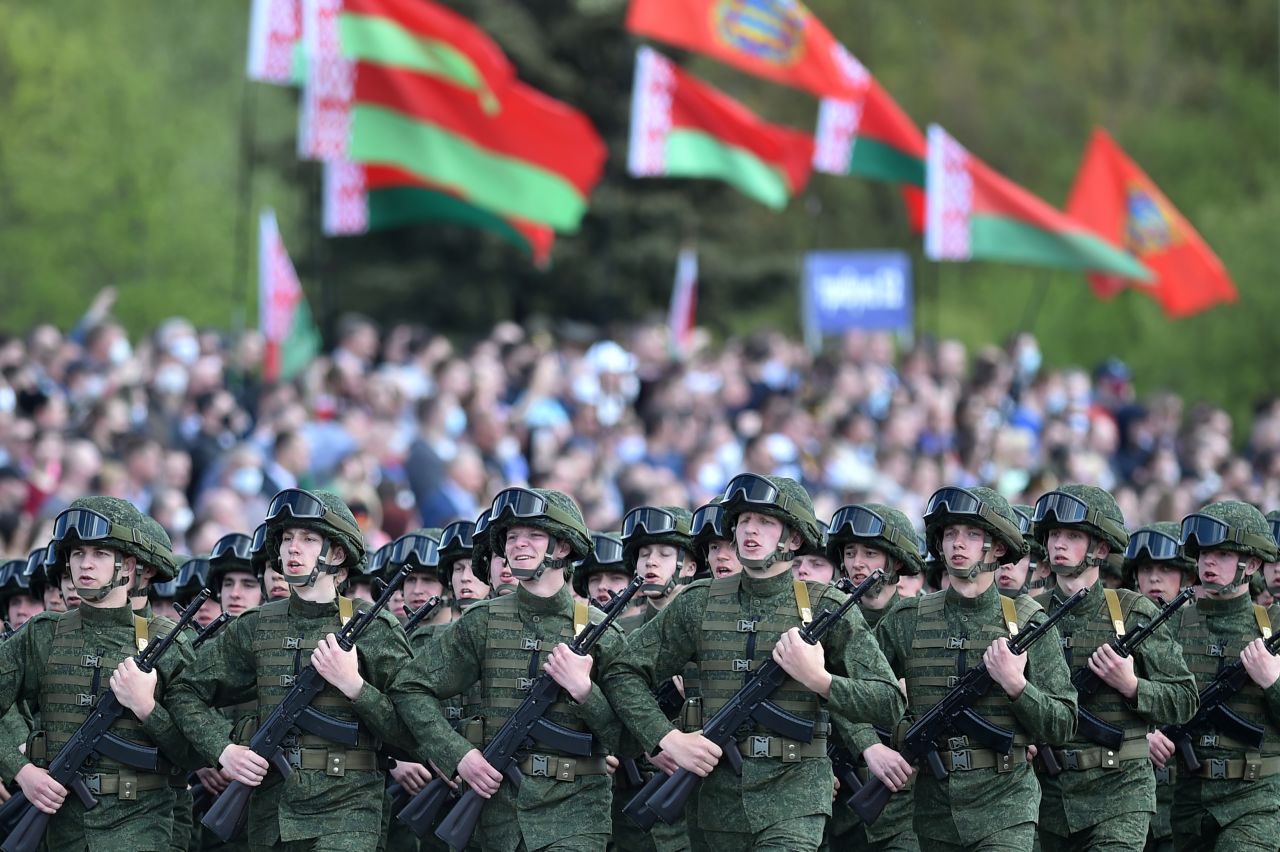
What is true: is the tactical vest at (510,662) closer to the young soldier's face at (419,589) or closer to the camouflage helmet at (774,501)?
the camouflage helmet at (774,501)

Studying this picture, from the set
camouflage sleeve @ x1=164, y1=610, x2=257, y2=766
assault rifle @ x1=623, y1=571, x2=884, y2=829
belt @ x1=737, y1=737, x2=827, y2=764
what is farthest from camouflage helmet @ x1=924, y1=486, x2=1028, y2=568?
camouflage sleeve @ x1=164, y1=610, x2=257, y2=766

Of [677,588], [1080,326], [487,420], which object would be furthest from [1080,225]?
[1080,326]

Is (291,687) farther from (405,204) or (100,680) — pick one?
(405,204)

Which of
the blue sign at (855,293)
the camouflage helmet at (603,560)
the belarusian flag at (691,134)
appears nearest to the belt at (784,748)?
the camouflage helmet at (603,560)

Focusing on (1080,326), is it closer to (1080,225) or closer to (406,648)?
(1080,225)

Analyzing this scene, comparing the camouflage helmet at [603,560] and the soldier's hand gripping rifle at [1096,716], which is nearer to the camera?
the soldier's hand gripping rifle at [1096,716]

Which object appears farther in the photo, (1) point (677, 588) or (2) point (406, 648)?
(1) point (677, 588)

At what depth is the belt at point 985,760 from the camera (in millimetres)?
11859

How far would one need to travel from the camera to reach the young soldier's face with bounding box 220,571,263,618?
1366 centimetres

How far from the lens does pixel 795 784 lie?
1146 centimetres

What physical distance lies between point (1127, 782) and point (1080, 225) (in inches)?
489

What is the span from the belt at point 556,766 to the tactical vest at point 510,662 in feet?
0.52

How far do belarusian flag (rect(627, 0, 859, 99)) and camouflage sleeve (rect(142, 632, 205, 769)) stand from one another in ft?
40.8

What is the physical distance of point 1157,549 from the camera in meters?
13.5
